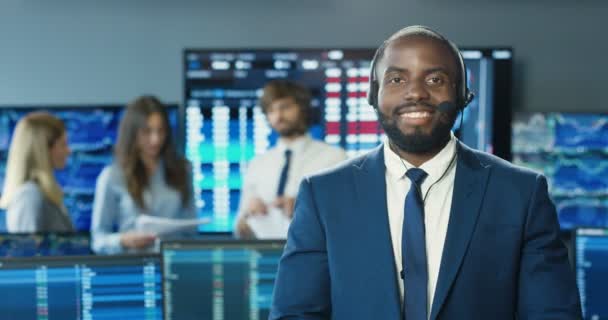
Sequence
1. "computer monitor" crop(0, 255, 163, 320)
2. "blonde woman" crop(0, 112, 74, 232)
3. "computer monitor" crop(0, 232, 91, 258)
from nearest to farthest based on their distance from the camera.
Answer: "computer monitor" crop(0, 255, 163, 320), "computer monitor" crop(0, 232, 91, 258), "blonde woman" crop(0, 112, 74, 232)

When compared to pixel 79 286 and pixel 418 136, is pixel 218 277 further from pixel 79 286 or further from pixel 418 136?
pixel 418 136

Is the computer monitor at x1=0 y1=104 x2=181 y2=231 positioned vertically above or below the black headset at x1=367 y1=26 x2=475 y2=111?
below

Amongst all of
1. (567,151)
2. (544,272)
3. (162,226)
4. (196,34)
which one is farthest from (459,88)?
(196,34)

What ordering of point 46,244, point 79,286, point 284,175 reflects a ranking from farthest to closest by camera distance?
point 284,175 < point 46,244 < point 79,286

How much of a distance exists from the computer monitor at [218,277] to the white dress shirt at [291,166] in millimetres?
1422

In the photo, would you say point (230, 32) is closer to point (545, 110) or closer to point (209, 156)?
point (209, 156)

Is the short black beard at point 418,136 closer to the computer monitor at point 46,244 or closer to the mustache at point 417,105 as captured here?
the mustache at point 417,105

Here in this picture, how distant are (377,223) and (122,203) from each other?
2175 millimetres

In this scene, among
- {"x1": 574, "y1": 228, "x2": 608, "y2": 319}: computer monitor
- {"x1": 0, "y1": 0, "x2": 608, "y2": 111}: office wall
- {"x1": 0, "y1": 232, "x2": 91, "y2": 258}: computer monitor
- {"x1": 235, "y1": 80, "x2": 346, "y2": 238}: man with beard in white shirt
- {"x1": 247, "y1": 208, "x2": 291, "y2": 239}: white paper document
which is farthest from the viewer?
{"x1": 0, "y1": 0, "x2": 608, "y2": 111}: office wall

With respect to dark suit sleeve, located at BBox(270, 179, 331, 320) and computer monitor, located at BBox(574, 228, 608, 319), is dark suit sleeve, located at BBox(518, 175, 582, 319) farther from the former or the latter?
computer monitor, located at BBox(574, 228, 608, 319)

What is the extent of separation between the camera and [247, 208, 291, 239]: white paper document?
3145mm

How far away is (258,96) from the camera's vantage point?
4.51 meters

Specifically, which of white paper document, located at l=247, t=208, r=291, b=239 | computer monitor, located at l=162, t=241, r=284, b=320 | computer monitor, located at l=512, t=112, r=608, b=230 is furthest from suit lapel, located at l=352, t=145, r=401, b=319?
computer monitor, located at l=512, t=112, r=608, b=230

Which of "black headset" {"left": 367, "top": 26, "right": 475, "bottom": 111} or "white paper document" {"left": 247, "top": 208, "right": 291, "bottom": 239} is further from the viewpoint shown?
"white paper document" {"left": 247, "top": 208, "right": 291, "bottom": 239}
